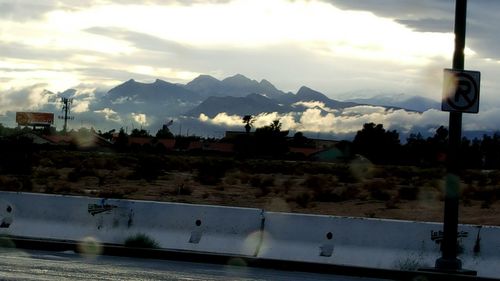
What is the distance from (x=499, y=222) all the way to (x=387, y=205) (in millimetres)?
6911

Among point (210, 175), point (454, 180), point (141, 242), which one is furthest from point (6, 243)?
point (210, 175)

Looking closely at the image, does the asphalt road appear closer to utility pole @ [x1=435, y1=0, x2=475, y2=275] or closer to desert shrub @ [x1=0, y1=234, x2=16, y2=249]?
desert shrub @ [x1=0, y1=234, x2=16, y2=249]

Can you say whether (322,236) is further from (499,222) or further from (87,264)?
(499,222)

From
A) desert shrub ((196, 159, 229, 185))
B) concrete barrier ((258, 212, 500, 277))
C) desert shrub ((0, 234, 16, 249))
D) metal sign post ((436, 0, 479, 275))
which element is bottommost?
desert shrub ((0, 234, 16, 249))

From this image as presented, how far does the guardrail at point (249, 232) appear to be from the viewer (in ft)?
45.9

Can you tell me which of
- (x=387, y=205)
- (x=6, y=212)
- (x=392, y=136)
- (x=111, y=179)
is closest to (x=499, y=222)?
(x=387, y=205)

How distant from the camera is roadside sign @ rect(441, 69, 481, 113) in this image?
13.7 metres

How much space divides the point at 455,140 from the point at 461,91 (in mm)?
802

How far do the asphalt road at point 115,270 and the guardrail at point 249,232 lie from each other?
0.66 meters

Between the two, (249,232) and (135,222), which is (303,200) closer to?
(135,222)

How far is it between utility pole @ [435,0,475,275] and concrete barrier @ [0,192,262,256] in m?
3.31

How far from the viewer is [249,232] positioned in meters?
15.0

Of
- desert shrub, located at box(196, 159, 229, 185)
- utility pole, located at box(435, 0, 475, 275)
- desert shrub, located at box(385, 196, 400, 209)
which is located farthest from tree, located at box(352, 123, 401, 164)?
utility pole, located at box(435, 0, 475, 275)

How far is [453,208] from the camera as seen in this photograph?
1348cm
